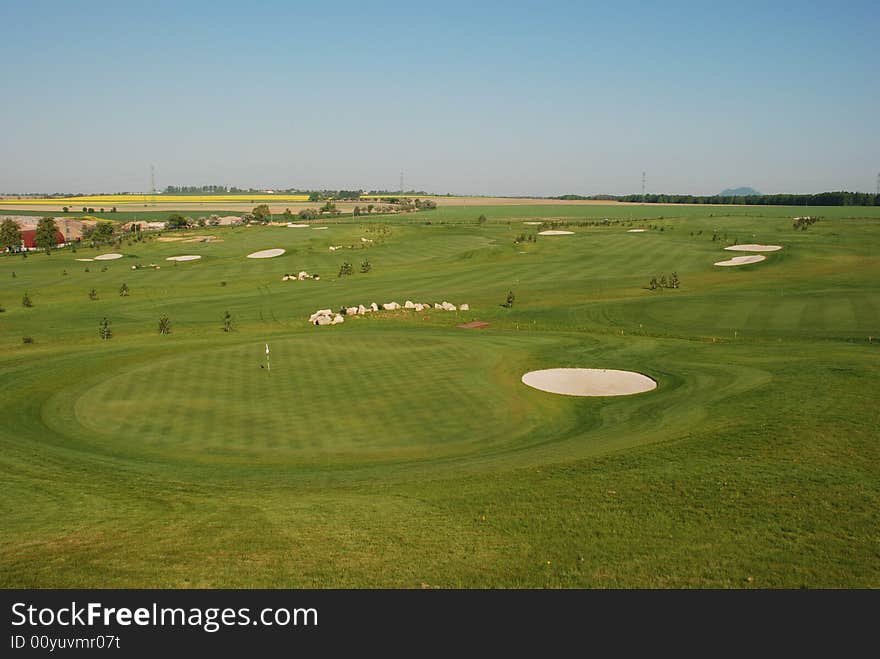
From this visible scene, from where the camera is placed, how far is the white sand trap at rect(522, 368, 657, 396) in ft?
115

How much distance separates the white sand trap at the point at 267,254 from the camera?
102 m

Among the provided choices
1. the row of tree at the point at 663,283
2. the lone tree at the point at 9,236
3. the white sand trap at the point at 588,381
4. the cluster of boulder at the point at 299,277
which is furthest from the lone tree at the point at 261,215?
the white sand trap at the point at 588,381

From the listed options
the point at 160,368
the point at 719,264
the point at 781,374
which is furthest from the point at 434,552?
the point at 719,264

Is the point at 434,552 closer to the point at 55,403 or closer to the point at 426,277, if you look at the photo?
the point at 55,403

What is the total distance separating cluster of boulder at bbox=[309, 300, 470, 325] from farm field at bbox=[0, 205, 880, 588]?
5.08ft

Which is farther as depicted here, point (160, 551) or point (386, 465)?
point (386, 465)

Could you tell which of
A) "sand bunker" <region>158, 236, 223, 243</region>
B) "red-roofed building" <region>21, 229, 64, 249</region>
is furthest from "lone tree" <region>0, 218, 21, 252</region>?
"sand bunker" <region>158, 236, 223, 243</region>

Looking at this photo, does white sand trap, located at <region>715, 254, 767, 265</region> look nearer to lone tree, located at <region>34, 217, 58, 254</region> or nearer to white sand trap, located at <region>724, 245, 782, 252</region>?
white sand trap, located at <region>724, 245, 782, 252</region>

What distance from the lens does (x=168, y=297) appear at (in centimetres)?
7356

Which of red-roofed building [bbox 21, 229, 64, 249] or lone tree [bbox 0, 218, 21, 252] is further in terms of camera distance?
red-roofed building [bbox 21, 229, 64, 249]

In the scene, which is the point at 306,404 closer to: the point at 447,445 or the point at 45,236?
the point at 447,445

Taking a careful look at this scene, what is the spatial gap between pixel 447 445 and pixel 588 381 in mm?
13019
